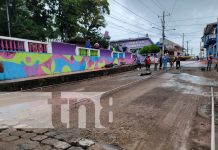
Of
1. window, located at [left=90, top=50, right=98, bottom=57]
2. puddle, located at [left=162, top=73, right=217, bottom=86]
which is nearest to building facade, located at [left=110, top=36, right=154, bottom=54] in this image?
window, located at [left=90, top=50, right=98, bottom=57]

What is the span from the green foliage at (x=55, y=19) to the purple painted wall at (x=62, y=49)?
13849 mm

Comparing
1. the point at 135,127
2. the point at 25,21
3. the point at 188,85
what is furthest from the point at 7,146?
the point at 25,21

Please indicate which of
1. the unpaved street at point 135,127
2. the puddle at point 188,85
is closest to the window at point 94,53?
the puddle at point 188,85

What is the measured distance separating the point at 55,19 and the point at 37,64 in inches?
923

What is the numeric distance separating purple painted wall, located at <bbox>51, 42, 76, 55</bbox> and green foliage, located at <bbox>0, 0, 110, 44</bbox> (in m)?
13.8

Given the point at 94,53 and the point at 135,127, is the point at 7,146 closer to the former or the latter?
the point at 135,127

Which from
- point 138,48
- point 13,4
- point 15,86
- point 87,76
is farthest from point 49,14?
point 138,48

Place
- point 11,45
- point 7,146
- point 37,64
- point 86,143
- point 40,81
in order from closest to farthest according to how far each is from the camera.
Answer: point 7,146, point 86,143, point 11,45, point 40,81, point 37,64

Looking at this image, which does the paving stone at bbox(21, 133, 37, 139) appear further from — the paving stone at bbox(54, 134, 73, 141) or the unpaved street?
the paving stone at bbox(54, 134, 73, 141)

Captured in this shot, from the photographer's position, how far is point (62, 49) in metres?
18.0

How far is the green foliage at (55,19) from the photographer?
99.0 ft

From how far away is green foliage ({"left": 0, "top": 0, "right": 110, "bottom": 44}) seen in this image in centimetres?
3017

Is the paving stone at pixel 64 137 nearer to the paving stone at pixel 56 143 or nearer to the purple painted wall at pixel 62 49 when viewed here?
the paving stone at pixel 56 143

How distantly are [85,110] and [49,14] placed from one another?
3336cm
